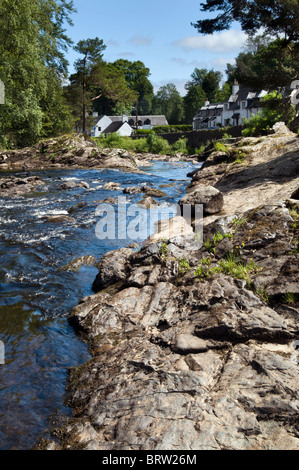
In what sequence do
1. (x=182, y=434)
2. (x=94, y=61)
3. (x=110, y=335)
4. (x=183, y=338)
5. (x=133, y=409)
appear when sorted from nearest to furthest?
(x=182, y=434) < (x=133, y=409) < (x=183, y=338) < (x=110, y=335) < (x=94, y=61)

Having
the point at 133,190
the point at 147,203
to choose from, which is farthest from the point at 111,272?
the point at 133,190

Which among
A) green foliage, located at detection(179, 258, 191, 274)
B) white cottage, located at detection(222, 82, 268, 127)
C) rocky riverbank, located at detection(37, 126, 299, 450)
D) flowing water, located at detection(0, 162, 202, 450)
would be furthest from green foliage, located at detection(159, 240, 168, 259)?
white cottage, located at detection(222, 82, 268, 127)

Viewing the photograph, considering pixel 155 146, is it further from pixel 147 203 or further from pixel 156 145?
pixel 147 203

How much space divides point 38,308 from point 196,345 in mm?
3700

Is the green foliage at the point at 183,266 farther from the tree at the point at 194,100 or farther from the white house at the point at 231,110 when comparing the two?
the tree at the point at 194,100

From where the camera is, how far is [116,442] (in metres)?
3.70

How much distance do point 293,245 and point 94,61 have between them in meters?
46.3

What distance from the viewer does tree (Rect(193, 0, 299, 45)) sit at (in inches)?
591

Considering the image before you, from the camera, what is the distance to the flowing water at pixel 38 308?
4664 millimetres

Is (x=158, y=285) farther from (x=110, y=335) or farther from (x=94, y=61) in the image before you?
(x=94, y=61)

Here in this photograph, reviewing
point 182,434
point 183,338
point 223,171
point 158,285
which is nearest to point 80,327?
point 158,285

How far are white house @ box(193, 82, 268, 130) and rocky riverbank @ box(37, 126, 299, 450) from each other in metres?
70.7

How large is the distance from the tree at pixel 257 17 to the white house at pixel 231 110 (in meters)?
57.7

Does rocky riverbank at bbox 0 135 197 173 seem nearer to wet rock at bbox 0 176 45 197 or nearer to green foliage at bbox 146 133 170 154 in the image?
wet rock at bbox 0 176 45 197
